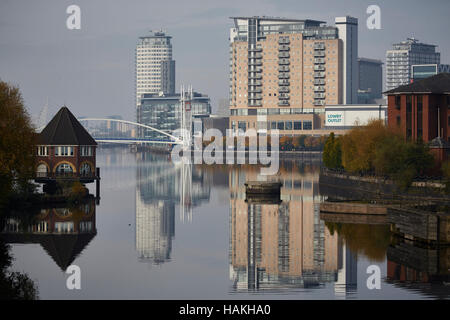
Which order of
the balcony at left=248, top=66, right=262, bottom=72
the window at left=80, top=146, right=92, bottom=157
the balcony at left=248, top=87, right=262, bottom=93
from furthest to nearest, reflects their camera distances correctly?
the balcony at left=248, top=87, right=262, bottom=93, the balcony at left=248, top=66, right=262, bottom=72, the window at left=80, top=146, right=92, bottom=157

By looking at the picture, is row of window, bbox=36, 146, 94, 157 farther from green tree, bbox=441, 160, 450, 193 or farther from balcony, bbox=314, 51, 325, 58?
balcony, bbox=314, 51, 325, 58

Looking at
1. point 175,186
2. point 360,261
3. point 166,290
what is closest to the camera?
point 166,290

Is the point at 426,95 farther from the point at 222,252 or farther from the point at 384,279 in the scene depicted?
the point at 384,279

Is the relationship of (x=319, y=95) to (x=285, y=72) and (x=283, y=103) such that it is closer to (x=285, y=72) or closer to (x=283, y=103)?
(x=283, y=103)

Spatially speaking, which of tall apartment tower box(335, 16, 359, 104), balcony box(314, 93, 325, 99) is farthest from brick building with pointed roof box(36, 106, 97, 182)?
tall apartment tower box(335, 16, 359, 104)

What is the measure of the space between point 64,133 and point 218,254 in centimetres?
2835

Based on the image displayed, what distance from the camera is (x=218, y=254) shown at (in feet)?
149

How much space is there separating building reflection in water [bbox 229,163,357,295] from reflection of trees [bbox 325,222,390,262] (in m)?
0.55

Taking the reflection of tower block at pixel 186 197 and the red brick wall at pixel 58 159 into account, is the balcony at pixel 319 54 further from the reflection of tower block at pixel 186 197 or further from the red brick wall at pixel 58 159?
the red brick wall at pixel 58 159

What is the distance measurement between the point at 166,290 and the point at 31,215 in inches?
896

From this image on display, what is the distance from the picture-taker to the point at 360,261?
42.2 metres

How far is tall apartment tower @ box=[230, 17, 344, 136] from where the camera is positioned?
587 ft

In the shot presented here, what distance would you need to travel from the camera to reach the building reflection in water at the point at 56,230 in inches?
1773
